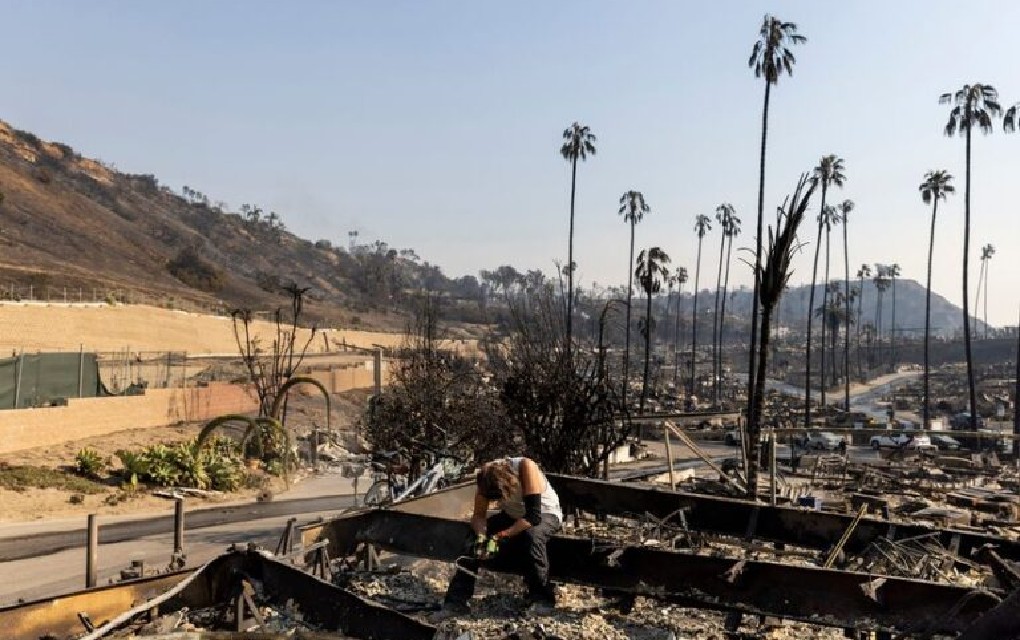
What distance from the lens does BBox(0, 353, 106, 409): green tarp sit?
23.4 metres

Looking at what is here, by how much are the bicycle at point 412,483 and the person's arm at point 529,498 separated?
7.34ft

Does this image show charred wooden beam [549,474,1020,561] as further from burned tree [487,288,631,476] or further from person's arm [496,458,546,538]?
burned tree [487,288,631,476]

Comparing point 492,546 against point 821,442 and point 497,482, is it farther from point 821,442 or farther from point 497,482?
point 821,442

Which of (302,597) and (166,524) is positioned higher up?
(302,597)

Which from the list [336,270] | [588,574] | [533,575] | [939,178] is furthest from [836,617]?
[336,270]

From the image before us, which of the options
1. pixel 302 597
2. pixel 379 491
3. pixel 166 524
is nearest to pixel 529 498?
pixel 302 597

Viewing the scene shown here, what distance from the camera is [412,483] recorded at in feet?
37.8

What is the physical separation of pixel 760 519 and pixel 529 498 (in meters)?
3.17

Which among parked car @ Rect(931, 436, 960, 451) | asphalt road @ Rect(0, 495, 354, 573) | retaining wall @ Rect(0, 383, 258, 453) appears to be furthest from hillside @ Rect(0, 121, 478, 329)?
parked car @ Rect(931, 436, 960, 451)

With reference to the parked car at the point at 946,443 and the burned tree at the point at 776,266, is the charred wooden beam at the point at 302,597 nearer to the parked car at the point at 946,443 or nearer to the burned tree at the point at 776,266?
the burned tree at the point at 776,266

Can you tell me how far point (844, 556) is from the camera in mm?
8016

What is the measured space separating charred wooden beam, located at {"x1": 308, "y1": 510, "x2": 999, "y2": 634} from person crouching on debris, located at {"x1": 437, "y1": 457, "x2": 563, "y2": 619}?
0.20 metres

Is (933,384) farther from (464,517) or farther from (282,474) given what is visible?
(464,517)

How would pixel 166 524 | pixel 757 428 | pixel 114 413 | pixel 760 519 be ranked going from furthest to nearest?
1. pixel 114 413
2. pixel 166 524
3. pixel 757 428
4. pixel 760 519
